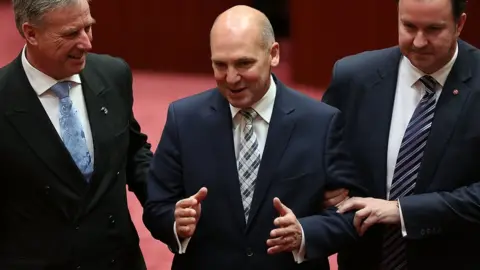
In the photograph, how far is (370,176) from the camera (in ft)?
8.49

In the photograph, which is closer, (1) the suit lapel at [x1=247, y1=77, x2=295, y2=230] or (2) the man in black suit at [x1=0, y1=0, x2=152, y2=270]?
(1) the suit lapel at [x1=247, y1=77, x2=295, y2=230]

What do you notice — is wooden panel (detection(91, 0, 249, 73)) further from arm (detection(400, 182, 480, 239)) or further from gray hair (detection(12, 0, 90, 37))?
arm (detection(400, 182, 480, 239))

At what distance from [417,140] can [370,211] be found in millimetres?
247

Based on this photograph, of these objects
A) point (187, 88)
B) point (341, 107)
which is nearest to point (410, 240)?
point (341, 107)

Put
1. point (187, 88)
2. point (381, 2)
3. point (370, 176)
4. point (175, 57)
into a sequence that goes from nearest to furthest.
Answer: point (370, 176)
point (381, 2)
point (187, 88)
point (175, 57)

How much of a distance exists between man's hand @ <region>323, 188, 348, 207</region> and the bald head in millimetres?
411

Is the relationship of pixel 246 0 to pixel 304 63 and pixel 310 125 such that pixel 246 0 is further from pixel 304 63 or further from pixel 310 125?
pixel 310 125

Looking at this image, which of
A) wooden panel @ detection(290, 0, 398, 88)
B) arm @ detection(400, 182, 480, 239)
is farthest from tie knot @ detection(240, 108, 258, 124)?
wooden panel @ detection(290, 0, 398, 88)

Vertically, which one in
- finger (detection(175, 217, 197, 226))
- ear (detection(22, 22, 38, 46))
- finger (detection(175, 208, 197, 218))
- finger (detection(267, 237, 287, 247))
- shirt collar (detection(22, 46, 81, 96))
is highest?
ear (detection(22, 22, 38, 46))

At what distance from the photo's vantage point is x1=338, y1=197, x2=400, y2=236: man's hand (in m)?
2.44

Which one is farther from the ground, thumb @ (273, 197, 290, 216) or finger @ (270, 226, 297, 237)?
thumb @ (273, 197, 290, 216)

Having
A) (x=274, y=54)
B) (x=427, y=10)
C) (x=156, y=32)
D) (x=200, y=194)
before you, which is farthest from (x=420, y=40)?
(x=156, y=32)

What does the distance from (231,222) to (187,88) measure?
339cm

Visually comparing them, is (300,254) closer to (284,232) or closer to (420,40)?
(284,232)
